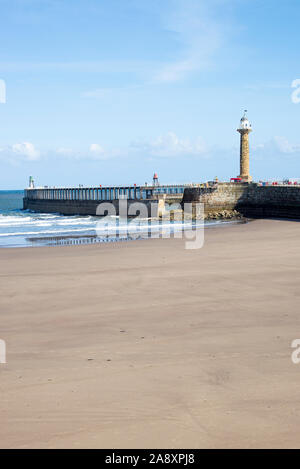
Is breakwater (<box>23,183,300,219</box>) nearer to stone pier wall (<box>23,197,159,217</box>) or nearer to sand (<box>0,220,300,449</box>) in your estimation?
stone pier wall (<box>23,197,159,217</box>)

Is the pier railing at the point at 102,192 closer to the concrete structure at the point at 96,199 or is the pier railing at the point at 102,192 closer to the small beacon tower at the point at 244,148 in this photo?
the concrete structure at the point at 96,199

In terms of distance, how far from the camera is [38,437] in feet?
12.2

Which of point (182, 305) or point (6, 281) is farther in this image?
point (6, 281)

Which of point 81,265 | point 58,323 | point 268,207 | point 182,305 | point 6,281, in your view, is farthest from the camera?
point 268,207

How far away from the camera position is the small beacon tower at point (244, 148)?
147 ft

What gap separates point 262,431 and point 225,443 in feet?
1.15

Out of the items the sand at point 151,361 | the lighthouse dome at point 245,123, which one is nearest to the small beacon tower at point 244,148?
the lighthouse dome at point 245,123

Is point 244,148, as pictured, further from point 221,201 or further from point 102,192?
point 102,192

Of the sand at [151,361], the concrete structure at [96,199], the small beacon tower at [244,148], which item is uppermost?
the small beacon tower at [244,148]

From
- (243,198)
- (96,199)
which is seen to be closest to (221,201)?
(243,198)

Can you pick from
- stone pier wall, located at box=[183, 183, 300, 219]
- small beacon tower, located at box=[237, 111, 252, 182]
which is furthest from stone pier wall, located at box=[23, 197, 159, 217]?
small beacon tower, located at box=[237, 111, 252, 182]

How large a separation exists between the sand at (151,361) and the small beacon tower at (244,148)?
35.0m

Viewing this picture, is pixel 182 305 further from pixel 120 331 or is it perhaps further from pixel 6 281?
pixel 6 281
